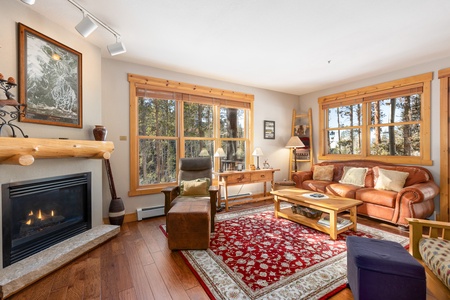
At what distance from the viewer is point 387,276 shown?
4.40 ft

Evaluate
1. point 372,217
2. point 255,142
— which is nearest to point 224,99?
point 255,142

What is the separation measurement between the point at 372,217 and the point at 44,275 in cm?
426

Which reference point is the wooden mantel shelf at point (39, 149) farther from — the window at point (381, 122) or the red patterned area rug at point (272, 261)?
the window at point (381, 122)

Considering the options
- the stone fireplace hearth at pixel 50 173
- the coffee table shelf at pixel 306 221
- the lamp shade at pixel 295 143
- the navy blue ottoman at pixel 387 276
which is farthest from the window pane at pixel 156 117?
the navy blue ottoman at pixel 387 276

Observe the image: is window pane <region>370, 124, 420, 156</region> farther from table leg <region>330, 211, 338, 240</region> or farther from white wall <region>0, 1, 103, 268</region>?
white wall <region>0, 1, 103, 268</region>

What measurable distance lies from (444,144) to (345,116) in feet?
5.65

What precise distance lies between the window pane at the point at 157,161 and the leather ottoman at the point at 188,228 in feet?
5.07

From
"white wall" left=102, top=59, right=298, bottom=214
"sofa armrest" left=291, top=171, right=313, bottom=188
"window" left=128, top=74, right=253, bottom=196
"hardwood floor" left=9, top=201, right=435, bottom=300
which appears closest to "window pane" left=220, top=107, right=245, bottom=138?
"window" left=128, top=74, right=253, bottom=196

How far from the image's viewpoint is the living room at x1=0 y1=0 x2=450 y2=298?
2000 millimetres

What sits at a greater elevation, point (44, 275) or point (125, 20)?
point (125, 20)

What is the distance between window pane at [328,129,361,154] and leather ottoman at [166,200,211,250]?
3.81 metres

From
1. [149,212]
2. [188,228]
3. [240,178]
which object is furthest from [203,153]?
[188,228]

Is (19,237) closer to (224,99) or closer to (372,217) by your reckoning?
(224,99)

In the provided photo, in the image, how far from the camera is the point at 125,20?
2.28 m
